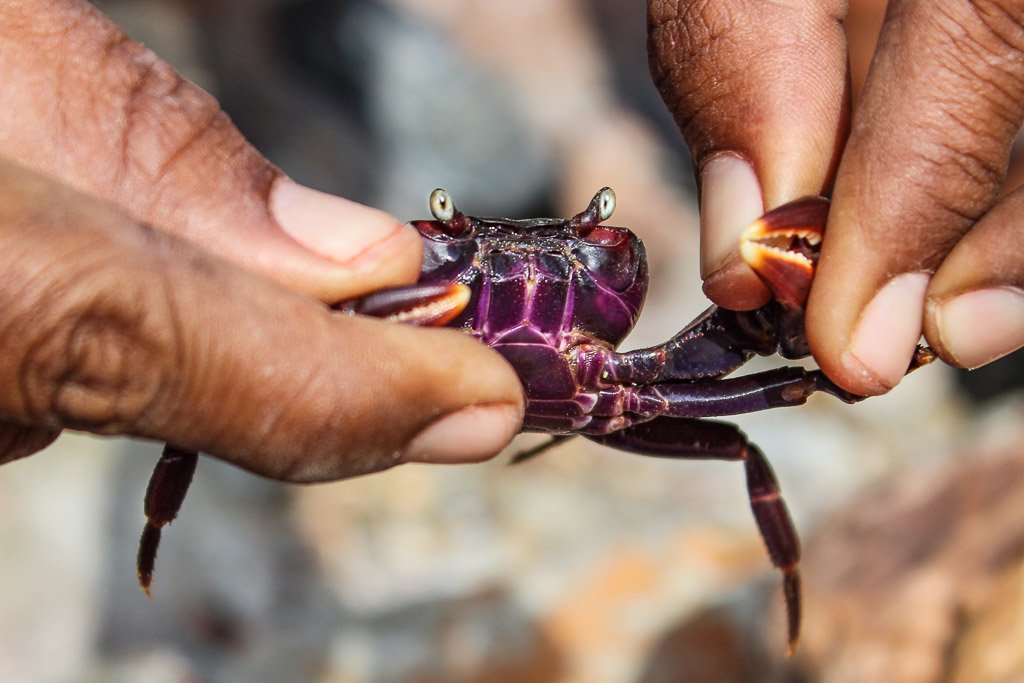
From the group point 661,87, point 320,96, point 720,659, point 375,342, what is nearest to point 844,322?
point 661,87

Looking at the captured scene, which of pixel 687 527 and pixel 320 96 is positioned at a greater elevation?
pixel 320 96

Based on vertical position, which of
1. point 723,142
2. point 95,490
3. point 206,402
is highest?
point 723,142

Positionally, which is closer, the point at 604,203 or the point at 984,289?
the point at 984,289

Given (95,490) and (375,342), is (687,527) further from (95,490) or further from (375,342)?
(375,342)

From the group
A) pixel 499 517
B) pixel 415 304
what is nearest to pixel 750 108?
pixel 415 304

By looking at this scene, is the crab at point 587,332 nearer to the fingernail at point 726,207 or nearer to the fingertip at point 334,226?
the fingernail at point 726,207

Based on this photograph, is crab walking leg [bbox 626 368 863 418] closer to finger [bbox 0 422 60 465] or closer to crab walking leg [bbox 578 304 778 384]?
crab walking leg [bbox 578 304 778 384]

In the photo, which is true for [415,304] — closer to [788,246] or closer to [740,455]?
[788,246]
